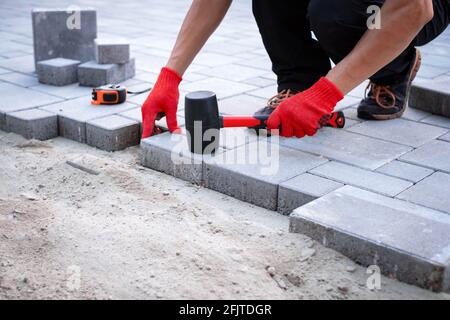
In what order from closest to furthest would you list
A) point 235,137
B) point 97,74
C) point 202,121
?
point 202,121
point 235,137
point 97,74

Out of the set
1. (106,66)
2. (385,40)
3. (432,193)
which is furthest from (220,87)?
(432,193)

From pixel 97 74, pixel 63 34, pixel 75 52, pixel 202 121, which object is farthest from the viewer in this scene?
pixel 75 52

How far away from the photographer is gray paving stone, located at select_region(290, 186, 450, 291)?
2.01 metres

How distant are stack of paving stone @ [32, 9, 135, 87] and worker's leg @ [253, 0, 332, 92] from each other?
4.21 feet

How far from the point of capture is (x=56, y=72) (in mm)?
4188

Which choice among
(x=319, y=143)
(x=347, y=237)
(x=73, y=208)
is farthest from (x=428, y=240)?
(x=73, y=208)

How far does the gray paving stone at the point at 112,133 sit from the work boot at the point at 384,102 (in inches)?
51.8

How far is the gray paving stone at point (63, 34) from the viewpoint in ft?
14.7

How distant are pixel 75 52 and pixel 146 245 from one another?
2.85 metres

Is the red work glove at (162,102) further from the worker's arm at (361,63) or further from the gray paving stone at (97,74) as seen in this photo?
the gray paving stone at (97,74)

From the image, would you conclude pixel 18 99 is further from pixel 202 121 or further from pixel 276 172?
pixel 276 172

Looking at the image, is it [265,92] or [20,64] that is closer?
[265,92]

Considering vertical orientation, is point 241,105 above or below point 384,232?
above

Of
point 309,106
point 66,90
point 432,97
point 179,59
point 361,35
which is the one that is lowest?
point 66,90
